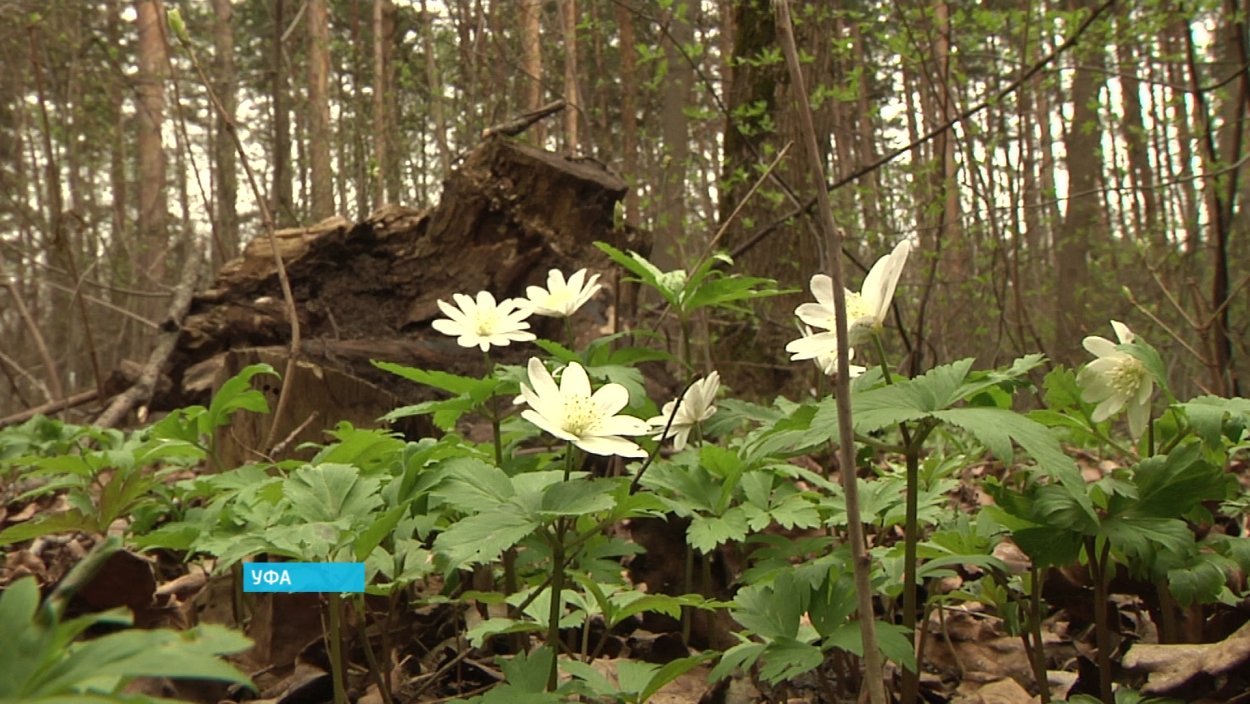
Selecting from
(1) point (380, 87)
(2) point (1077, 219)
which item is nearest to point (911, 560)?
(2) point (1077, 219)

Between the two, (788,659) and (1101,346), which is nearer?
(788,659)

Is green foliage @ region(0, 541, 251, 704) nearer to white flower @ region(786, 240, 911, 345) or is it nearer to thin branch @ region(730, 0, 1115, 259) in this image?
white flower @ region(786, 240, 911, 345)

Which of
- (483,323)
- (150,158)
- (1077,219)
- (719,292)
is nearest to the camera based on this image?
(719,292)

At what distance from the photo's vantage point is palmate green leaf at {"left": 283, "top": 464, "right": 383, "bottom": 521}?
5.66 ft

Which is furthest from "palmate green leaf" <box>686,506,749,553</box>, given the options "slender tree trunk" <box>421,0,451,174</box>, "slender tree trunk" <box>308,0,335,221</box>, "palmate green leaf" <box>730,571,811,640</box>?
"slender tree trunk" <box>308,0,335,221</box>

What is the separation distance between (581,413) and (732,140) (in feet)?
14.7

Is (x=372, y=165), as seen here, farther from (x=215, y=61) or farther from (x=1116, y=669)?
(x=215, y=61)

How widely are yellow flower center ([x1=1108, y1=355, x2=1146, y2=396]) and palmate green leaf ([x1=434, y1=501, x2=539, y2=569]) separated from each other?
98 cm

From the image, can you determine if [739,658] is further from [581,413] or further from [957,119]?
[957,119]

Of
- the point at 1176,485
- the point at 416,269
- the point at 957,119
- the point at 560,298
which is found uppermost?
the point at 957,119

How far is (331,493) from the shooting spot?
1780mm

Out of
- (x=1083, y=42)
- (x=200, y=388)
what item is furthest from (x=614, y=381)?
(x=1083, y=42)

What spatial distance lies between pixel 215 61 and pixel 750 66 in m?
10.9

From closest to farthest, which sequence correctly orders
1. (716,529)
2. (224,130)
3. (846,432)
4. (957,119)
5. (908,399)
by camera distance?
(846,432) < (908,399) < (716,529) < (957,119) < (224,130)
